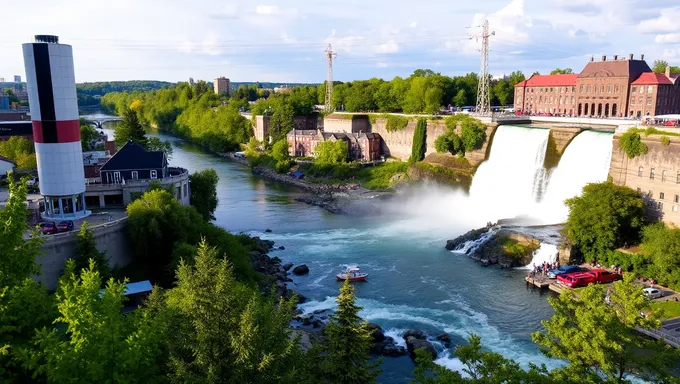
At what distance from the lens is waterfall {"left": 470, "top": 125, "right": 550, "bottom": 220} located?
138 ft

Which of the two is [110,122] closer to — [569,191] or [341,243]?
[341,243]

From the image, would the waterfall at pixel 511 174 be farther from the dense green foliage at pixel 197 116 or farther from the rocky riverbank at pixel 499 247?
the dense green foliage at pixel 197 116

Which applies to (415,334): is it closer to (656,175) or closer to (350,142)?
(656,175)

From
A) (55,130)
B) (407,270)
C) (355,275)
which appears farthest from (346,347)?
(55,130)

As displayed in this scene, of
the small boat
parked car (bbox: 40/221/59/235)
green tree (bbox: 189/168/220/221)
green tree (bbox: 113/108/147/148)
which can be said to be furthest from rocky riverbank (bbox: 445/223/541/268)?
green tree (bbox: 113/108/147/148)

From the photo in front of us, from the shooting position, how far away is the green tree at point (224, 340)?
988 centimetres

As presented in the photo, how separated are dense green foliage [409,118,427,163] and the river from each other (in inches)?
389

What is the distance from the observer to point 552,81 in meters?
63.6

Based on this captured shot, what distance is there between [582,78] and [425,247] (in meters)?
32.8

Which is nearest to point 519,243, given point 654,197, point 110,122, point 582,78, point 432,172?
point 654,197

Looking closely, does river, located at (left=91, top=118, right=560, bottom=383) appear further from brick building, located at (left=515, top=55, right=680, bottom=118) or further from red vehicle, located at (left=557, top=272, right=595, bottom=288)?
brick building, located at (left=515, top=55, right=680, bottom=118)

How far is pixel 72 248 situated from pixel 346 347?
16.6 metres

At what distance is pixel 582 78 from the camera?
56438 millimetres

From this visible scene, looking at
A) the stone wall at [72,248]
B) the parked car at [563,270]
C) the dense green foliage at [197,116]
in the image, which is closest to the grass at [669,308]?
the parked car at [563,270]
